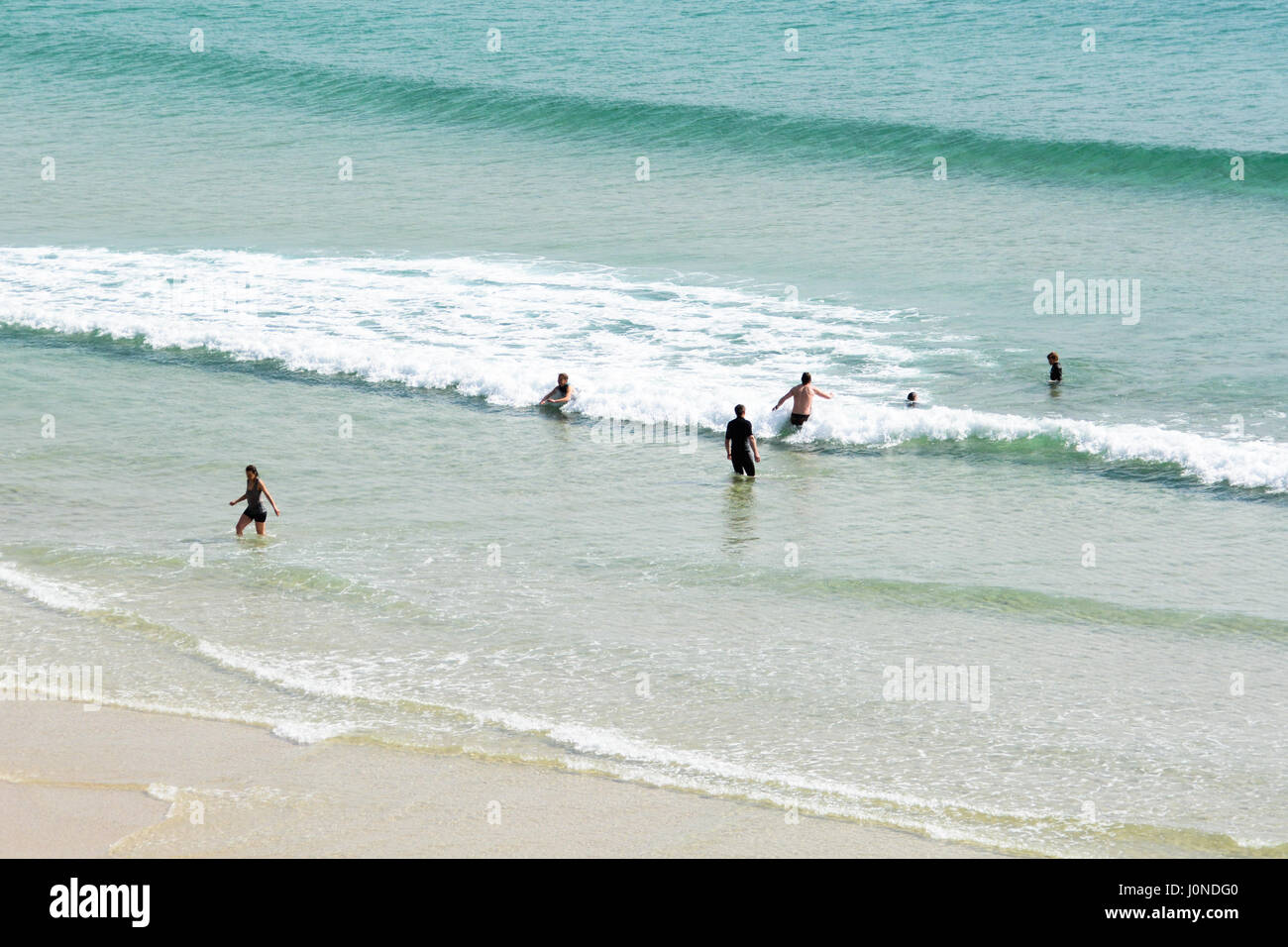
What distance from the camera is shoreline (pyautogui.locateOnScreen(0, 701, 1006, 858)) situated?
7.84 meters

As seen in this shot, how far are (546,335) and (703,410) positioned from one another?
427 cm

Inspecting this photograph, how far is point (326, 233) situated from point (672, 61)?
14695mm

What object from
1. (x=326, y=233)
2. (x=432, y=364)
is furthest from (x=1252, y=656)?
(x=326, y=233)

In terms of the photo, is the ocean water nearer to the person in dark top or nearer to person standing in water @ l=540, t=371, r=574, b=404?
person standing in water @ l=540, t=371, r=574, b=404

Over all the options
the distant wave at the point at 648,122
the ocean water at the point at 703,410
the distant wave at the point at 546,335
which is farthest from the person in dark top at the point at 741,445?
the distant wave at the point at 648,122

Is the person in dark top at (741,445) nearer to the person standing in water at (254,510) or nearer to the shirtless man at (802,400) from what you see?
the shirtless man at (802,400)

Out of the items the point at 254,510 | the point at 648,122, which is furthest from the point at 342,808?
the point at 648,122

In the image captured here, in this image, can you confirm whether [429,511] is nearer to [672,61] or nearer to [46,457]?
[46,457]

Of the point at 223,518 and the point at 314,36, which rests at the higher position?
the point at 314,36

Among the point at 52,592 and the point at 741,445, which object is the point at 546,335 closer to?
the point at 741,445

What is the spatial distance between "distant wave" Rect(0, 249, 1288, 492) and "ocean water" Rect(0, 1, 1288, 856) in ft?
0.33

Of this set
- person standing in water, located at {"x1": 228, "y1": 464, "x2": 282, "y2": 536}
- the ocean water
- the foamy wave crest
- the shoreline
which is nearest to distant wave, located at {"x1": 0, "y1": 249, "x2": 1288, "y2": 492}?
the ocean water

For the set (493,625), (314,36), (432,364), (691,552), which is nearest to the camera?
(493,625)

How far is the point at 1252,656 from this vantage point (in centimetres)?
1066
